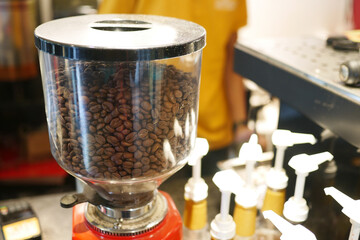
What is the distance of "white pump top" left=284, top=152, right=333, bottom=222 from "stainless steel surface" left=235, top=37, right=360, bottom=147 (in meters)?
0.06

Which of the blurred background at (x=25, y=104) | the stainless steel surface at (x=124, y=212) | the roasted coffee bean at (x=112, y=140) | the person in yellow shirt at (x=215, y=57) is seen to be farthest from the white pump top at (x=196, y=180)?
the blurred background at (x=25, y=104)

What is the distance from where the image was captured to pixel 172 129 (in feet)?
2.03

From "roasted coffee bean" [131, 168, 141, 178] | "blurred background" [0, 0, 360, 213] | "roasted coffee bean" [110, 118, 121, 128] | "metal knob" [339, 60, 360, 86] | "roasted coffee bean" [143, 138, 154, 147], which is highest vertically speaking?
"metal knob" [339, 60, 360, 86]

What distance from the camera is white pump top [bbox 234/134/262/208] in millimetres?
738

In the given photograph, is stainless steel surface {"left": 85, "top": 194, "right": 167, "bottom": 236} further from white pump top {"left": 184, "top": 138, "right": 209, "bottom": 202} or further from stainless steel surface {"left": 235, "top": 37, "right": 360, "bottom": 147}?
stainless steel surface {"left": 235, "top": 37, "right": 360, "bottom": 147}

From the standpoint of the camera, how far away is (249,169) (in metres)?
0.76

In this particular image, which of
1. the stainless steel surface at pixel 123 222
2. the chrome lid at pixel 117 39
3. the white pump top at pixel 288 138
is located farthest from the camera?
the white pump top at pixel 288 138

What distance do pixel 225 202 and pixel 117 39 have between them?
13.5 inches

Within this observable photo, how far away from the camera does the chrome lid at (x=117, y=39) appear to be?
53 centimetres

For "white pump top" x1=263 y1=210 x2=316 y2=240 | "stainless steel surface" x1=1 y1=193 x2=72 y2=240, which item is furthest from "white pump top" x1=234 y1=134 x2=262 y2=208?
"stainless steel surface" x1=1 y1=193 x2=72 y2=240

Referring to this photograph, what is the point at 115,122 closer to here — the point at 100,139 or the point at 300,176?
the point at 100,139

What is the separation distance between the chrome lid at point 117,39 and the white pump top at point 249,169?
0.78 feet

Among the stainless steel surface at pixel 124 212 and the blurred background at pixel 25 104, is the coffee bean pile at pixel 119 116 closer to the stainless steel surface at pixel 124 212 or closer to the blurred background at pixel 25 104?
the stainless steel surface at pixel 124 212

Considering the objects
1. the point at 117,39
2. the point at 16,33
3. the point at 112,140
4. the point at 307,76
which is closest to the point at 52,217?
the point at 112,140
